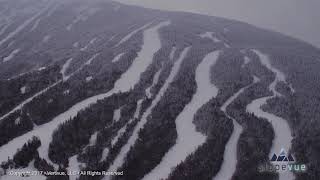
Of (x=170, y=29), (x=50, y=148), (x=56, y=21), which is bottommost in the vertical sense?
(x=56, y=21)

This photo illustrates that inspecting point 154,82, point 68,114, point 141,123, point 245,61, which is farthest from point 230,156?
point 245,61

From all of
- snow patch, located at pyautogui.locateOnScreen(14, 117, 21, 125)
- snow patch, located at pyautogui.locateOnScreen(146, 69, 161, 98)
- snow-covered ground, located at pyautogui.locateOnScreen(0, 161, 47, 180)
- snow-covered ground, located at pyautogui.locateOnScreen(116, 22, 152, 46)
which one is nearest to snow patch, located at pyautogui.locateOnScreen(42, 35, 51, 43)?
snow-covered ground, located at pyautogui.locateOnScreen(116, 22, 152, 46)

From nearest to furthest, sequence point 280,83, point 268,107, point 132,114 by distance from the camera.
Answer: point 132,114, point 268,107, point 280,83

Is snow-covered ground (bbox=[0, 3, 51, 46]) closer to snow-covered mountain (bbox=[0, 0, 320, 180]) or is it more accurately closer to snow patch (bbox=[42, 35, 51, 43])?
snow patch (bbox=[42, 35, 51, 43])

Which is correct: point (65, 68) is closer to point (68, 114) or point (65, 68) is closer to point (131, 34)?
point (68, 114)

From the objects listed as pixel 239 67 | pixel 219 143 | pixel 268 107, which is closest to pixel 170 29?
pixel 239 67

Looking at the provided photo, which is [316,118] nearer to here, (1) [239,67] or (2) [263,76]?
(2) [263,76]

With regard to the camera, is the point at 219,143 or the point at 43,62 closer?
the point at 219,143

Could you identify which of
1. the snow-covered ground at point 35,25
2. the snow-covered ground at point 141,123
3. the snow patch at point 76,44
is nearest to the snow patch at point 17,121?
the snow-covered ground at point 141,123
